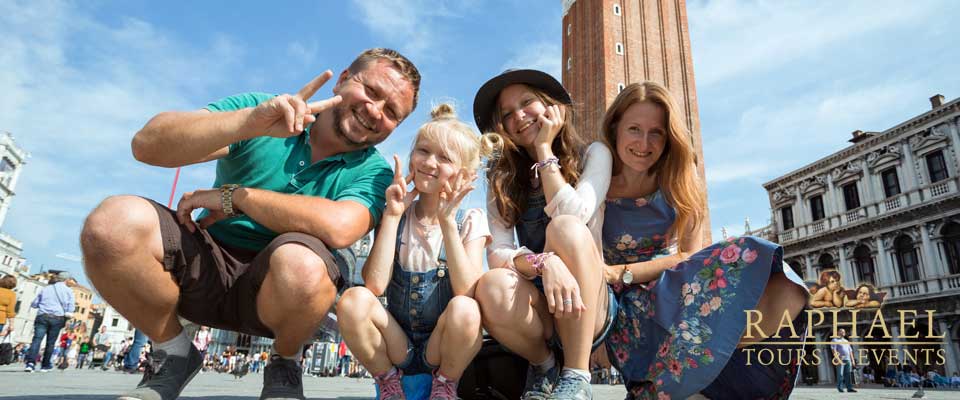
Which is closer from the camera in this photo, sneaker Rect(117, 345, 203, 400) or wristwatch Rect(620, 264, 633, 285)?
sneaker Rect(117, 345, 203, 400)

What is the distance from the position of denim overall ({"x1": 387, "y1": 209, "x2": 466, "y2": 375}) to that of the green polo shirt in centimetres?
32

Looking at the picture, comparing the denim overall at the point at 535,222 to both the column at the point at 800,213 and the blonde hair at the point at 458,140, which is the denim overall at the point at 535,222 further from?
the column at the point at 800,213

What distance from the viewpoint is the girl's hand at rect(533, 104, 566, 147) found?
2.42 meters

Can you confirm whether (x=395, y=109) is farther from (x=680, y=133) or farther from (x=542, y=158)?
(x=680, y=133)

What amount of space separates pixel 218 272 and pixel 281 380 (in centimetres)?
55

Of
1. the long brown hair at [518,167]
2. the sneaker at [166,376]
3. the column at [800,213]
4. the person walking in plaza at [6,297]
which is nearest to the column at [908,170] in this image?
the column at [800,213]

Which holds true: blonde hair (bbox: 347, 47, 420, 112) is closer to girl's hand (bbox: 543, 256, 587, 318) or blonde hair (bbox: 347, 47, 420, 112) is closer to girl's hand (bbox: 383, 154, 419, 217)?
girl's hand (bbox: 383, 154, 419, 217)

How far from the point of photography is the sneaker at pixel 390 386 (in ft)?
6.48

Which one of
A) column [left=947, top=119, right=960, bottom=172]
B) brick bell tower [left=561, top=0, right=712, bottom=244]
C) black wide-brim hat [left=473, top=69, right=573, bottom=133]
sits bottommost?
black wide-brim hat [left=473, top=69, right=573, bottom=133]

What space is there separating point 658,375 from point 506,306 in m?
0.72

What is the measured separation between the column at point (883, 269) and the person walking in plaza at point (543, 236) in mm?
24998

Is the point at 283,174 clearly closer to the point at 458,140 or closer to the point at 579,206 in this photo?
the point at 458,140

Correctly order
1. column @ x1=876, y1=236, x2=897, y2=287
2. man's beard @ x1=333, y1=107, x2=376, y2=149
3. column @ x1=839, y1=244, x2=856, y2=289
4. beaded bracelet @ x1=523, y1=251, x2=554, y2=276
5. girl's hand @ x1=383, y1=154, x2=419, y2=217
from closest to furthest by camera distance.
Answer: beaded bracelet @ x1=523, y1=251, x2=554, y2=276 < girl's hand @ x1=383, y1=154, x2=419, y2=217 < man's beard @ x1=333, y1=107, x2=376, y2=149 < column @ x1=876, y1=236, x2=897, y2=287 < column @ x1=839, y1=244, x2=856, y2=289

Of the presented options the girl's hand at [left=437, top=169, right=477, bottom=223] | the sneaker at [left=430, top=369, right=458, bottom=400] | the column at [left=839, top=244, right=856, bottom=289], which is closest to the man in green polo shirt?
the girl's hand at [left=437, top=169, right=477, bottom=223]
